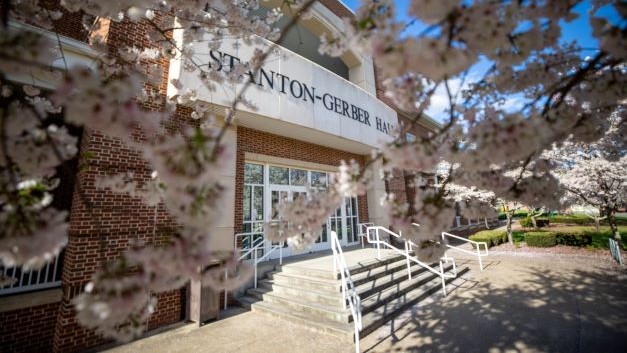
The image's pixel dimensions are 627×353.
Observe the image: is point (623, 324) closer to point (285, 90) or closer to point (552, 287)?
point (552, 287)

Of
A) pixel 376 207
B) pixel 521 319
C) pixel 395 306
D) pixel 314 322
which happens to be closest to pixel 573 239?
pixel 376 207

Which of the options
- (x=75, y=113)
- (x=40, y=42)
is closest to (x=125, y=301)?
(x=75, y=113)

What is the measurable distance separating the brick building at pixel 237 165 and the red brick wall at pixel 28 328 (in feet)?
0.04

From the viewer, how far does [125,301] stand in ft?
4.42

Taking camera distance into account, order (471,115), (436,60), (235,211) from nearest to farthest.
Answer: (436,60), (471,115), (235,211)

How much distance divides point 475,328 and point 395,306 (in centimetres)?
144

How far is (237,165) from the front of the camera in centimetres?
756

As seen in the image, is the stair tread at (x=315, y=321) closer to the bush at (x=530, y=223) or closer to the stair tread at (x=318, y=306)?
the stair tread at (x=318, y=306)

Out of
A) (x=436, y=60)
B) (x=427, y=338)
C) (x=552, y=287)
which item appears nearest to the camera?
(x=436, y=60)

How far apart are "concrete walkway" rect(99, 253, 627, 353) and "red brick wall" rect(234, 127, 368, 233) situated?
2.98m

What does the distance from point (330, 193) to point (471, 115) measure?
3.98 ft

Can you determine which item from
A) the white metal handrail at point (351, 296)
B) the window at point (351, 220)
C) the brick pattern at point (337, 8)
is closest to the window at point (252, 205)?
the white metal handrail at point (351, 296)

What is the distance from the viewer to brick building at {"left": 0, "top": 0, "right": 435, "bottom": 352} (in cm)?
457

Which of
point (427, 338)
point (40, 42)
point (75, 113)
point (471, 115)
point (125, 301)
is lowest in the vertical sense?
point (427, 338)
